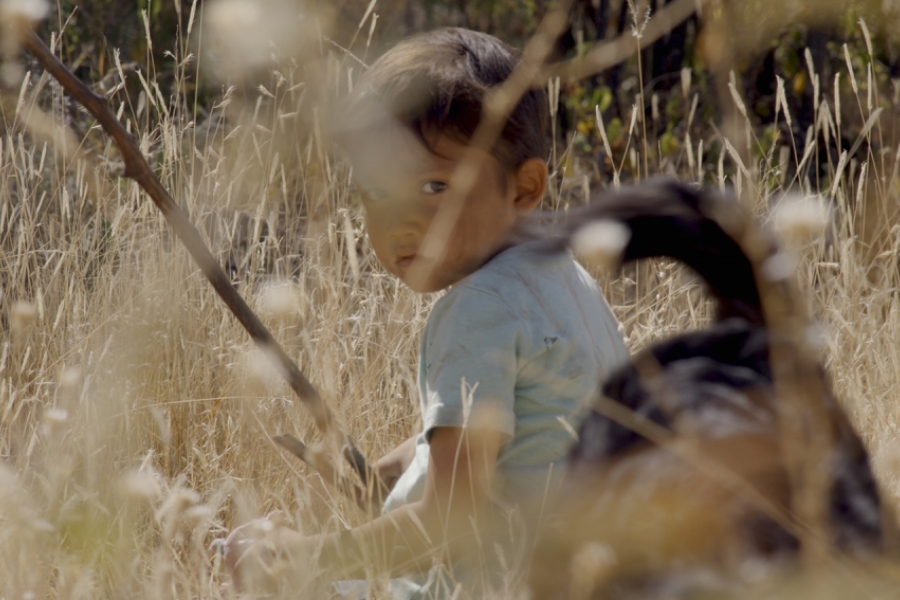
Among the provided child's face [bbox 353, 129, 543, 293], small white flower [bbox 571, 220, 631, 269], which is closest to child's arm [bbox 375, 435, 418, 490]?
child's face [bbox 353, 129, 543, 293]

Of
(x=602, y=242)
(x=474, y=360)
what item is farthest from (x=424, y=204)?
(x=602, y=242)

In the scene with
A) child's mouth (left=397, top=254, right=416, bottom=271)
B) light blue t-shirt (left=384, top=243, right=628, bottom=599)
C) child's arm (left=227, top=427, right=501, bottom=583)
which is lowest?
child's arm (left=227, top=427, right=501, bottom=583)

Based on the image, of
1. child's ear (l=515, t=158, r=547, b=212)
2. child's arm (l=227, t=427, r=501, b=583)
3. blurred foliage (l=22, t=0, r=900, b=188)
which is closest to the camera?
child's arm (l=227, t=427, r=501, b=583)

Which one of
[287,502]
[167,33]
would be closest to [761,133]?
[167,33]

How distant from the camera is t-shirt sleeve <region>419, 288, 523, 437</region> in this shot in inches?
53.9

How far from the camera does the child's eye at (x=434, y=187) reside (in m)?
1.59

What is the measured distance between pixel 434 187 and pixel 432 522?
0.53 m

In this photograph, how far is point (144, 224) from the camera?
259 centimetres

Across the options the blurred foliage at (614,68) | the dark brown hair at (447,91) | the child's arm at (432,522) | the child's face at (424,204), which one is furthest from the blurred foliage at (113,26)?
the child's arm at (432,522)

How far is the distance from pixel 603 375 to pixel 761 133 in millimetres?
3513

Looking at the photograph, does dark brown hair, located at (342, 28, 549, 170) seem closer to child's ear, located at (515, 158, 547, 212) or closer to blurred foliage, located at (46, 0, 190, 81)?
child's ear, located at (515, 158, 547, 212)

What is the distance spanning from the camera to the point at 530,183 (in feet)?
5.60

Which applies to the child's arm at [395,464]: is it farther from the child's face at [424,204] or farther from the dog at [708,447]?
the dog at [708,447]

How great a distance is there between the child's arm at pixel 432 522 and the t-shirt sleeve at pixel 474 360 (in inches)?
1.3
